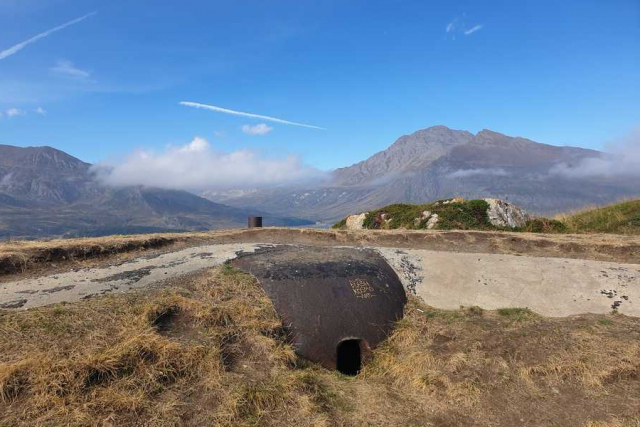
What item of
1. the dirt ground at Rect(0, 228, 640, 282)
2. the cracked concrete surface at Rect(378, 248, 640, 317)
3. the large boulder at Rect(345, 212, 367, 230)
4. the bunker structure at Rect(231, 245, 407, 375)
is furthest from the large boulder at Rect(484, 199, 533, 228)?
the bunker structure at Rect(231, 245, 407, 375)

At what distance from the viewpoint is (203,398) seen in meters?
6.66

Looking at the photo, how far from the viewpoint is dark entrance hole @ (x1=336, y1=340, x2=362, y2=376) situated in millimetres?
9898

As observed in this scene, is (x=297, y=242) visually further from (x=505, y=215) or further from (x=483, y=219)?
(x=505, y=215)

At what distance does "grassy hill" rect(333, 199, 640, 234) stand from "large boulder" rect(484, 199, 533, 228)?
1.17 ft

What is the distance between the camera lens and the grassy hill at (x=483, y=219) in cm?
2139

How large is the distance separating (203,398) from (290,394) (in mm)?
1504

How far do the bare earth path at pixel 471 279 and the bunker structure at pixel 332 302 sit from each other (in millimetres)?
1562

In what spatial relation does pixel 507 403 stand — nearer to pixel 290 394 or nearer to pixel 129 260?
pixel 290 394

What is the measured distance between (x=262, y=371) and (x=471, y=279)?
321 inches

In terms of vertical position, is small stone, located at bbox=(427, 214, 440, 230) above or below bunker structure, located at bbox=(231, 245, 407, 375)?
above

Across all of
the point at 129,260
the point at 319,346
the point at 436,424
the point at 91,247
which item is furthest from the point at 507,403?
the point at 91,247

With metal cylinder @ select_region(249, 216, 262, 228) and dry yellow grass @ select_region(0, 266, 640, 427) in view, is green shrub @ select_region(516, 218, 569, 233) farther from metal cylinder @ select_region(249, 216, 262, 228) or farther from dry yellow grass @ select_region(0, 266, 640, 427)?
metal cylinder @ select_region(249, 216, 262, 228)

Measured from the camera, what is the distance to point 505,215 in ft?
81.4

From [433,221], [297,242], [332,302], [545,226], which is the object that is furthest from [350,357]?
[545,226]
